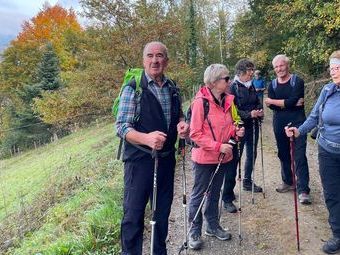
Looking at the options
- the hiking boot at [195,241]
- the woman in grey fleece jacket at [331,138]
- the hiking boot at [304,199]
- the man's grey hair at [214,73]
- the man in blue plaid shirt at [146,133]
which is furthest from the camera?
the hiking boot at [304,199]

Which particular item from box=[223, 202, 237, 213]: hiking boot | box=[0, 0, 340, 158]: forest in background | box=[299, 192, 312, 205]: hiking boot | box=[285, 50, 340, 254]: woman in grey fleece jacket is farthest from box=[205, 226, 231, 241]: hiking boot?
box=[0, 0, 340, 158]: forest in background

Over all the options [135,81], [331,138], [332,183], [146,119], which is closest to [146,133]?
[146,119]

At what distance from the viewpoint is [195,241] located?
5.02 metres

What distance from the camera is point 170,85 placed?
410cm

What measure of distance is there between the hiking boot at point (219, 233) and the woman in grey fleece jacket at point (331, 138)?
122 cm

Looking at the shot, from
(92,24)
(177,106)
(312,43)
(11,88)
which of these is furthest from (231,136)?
(11,88)

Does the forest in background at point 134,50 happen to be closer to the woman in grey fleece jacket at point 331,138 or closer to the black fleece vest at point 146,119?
the woman in grey fleece jacket at point 331,138

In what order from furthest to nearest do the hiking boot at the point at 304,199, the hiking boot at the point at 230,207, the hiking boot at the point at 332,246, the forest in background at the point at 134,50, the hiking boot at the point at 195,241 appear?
the forest in background at the point at 134,50 → the hiking boot at the point at 304,199 → the hiking boot at the point at 230,207 → the hiking boot at the point at 195,241 → the hiking boot at the point at 332,246

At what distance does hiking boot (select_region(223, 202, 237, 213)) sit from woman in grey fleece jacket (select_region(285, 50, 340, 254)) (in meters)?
1.59

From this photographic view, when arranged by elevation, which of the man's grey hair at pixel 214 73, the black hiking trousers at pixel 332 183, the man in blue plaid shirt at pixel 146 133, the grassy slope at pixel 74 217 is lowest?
the grassy slope at pixel 74 217

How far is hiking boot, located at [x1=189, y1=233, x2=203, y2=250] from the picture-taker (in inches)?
197

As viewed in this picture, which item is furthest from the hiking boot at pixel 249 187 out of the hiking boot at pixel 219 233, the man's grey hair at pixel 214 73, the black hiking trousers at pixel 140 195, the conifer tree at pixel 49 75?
the conifer tree at pixel 49 75

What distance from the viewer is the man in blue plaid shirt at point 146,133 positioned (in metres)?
3.76

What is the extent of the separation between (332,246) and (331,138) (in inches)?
53.3
